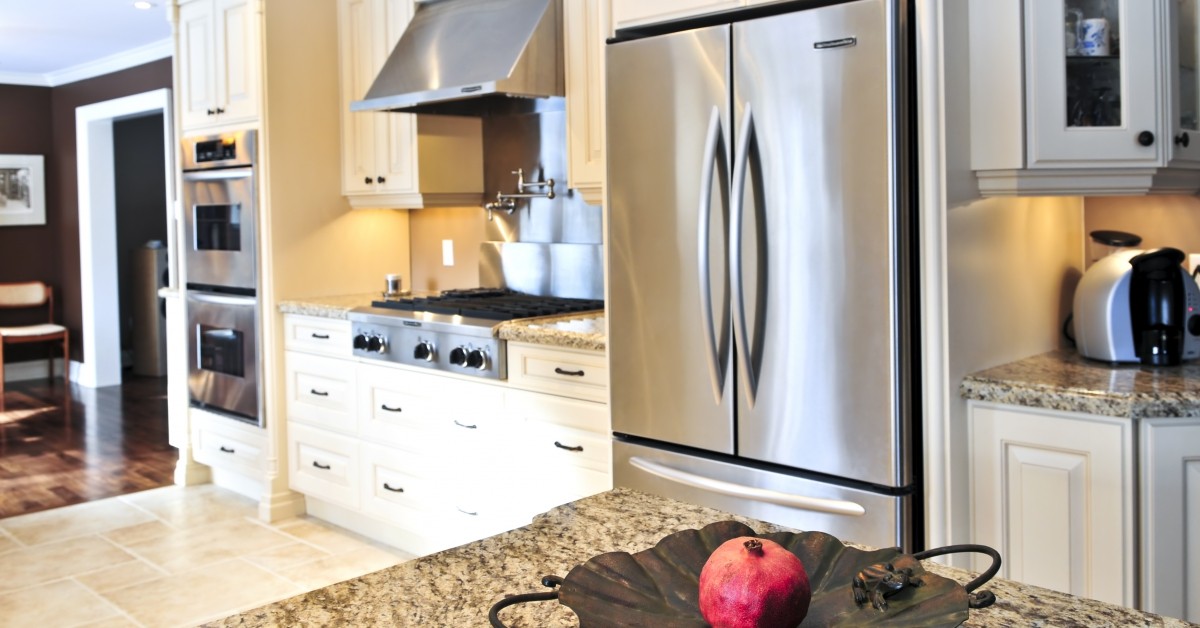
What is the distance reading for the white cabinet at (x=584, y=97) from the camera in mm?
3525

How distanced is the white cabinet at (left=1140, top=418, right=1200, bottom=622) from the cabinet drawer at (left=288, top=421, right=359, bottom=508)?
2.91m

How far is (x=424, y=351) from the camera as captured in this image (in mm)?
3758

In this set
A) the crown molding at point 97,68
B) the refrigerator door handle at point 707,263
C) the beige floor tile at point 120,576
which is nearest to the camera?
the refrigerator door handle at point 707,263

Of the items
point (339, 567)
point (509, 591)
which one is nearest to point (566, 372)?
point (339, 567)

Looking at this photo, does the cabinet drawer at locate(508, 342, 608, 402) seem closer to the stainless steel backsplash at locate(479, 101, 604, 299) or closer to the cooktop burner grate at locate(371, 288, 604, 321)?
the cooktop burner grate at locate(371, 288, 604, 321)

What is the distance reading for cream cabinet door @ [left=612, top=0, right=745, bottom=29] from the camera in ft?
8.59

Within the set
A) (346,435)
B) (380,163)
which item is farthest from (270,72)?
(346,435)

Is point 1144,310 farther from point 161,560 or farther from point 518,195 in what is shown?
point 161,560

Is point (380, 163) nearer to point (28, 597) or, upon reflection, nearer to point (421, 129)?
point (421, 129)

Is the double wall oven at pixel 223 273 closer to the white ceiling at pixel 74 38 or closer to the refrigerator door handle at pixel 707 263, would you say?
the white ceiling at pixel 74 38

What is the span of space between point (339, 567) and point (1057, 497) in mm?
2658

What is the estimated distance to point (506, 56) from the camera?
3607mm

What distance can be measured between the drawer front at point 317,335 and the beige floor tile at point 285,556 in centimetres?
78

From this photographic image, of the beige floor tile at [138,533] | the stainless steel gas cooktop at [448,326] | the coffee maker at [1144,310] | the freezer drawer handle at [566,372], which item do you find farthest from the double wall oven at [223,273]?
the coffee maker at [1144,310]
